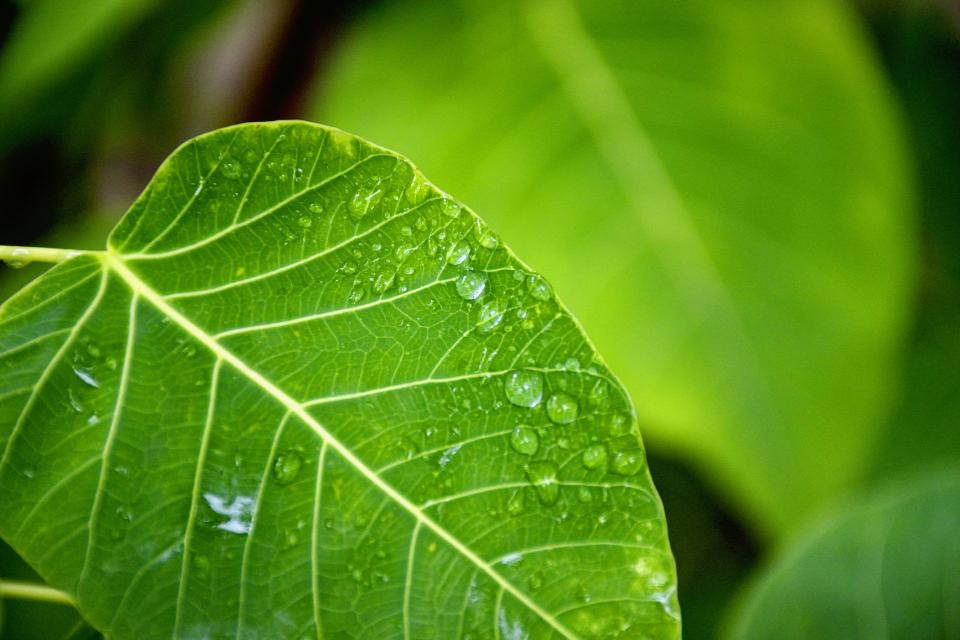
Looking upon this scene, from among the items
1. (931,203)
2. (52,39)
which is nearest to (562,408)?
(52,39)

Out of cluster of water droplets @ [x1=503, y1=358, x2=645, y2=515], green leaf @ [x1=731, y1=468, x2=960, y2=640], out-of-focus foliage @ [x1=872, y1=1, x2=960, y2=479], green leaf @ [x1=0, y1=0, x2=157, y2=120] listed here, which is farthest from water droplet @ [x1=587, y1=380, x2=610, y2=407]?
out-of-focus foliage @ [x1=872, y1=1, x2=960, y2=479]

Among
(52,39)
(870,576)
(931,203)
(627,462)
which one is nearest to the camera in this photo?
(627,462)

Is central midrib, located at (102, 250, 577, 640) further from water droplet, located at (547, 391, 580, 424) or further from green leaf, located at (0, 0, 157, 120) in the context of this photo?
green leaf, located at (0, 0, 157, 120)

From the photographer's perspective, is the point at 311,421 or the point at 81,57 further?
the point at 81,57

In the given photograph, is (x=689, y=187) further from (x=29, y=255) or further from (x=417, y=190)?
(x=29, y=255)

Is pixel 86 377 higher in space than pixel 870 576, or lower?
higher

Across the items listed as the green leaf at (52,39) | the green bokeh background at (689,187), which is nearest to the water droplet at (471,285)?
the green bokeh background at (689,187)
